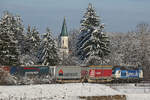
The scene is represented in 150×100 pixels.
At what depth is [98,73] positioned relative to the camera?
43688mm

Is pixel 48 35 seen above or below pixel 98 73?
above

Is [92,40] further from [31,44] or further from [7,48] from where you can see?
[31,44]

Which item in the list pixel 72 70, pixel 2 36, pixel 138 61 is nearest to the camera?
pixel 72 70

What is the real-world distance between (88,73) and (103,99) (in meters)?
17.8

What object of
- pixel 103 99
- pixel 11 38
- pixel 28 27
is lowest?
pixel 103 99

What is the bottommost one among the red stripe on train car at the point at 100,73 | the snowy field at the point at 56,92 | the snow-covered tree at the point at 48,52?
the snowy field at the point at 56,92

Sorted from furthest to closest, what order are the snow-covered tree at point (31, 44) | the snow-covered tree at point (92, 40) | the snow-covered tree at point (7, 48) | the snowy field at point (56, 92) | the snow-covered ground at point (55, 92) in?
the snow-covered tree at point (31, 44) → the snow-covered tree at point (92, 40) → the snow-covered tree at point (7, 48) → the snow-covered ground at point (55, 92) → the snowy field at point (56, 92)

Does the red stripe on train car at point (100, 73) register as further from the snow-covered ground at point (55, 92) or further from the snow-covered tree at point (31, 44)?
the snow-covered tree at point (31, 44)

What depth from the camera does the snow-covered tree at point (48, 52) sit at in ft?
183

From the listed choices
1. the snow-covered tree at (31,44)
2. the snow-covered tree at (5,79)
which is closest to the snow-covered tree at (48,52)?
the snow-covered tree at (31,44)

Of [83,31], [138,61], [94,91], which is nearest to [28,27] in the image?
[83,31]

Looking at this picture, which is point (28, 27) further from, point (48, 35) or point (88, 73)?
point (88, 73)

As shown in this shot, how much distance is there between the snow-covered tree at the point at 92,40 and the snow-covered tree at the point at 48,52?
5.61m

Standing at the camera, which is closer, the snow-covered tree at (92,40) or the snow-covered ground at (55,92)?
the snow-covered ground at (55,92)
